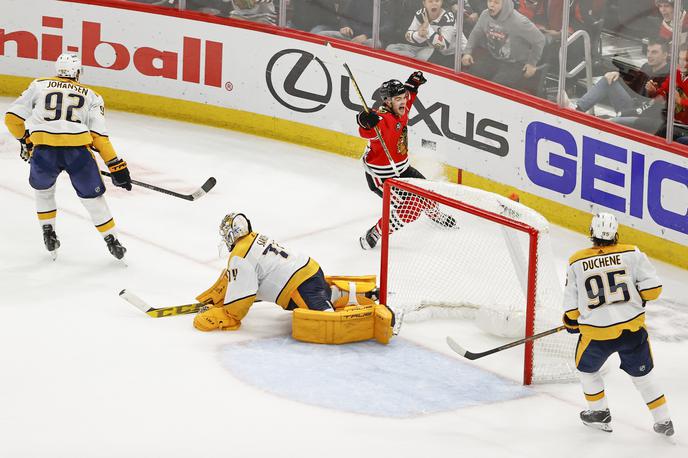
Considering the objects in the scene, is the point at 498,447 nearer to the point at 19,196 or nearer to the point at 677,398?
the point at 677,398

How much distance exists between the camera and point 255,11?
9.93 meters

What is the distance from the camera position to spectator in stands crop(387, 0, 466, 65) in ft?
29.1

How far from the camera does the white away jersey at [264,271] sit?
6.32 meters

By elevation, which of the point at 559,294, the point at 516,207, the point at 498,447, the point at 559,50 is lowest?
the point at 498,447

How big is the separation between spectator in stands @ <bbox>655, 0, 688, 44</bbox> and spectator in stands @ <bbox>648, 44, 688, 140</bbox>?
3.7 inches

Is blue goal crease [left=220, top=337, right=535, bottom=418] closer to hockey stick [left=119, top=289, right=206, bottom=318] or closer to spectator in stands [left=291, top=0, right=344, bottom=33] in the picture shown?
hockey stick [left=119, top=289, right=206, bottom=318]

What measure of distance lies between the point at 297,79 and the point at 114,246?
2.92 metres

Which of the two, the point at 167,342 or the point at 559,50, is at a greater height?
the point at 559,50

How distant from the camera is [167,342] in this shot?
6328mm

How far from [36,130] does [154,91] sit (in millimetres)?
3398

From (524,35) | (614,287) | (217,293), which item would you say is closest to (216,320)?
(217,293)

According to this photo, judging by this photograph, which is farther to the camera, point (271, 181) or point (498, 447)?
point (271, 181)

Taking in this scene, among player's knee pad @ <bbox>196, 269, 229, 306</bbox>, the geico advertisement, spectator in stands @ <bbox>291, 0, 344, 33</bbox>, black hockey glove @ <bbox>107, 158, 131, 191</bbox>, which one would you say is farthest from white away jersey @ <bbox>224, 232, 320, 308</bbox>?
spectator in stands @ <bbox>291, 0, 344, 33</bbox>

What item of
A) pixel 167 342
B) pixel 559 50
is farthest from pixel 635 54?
→ pixel 167 342
